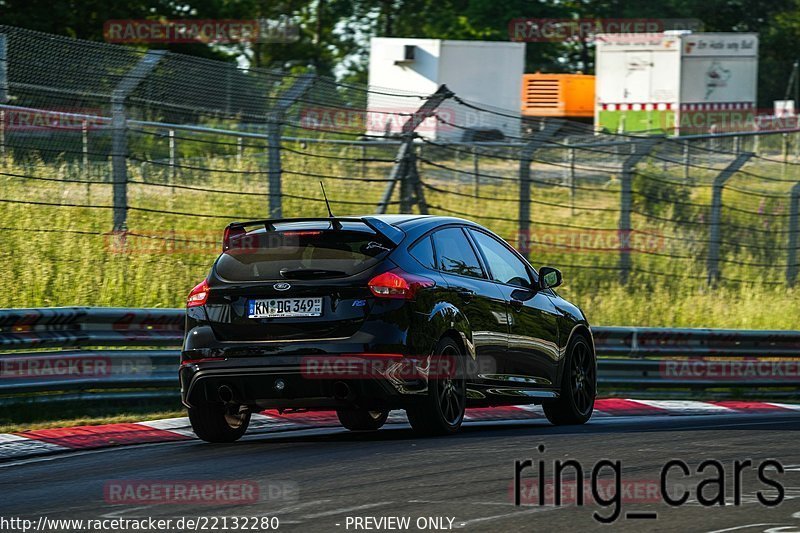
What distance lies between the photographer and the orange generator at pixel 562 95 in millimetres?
47375

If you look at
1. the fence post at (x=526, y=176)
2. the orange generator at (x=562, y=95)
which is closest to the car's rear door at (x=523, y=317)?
the fence post at (x=526, y=176)

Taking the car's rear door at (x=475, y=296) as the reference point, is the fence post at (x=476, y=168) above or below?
above

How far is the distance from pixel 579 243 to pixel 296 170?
6.05 m

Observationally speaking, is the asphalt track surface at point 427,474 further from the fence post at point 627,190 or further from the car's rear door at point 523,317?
the fence post at point 627,190

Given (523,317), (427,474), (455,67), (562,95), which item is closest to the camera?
(427,474)

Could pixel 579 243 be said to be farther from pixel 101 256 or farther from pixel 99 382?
Answer: pixel 99 382

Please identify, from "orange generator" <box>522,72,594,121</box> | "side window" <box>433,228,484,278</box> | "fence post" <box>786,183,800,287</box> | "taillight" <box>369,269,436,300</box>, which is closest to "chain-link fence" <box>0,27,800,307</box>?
"fence post" <box>786,183,800,287</box>

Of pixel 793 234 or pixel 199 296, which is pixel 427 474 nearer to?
pixel 199 296

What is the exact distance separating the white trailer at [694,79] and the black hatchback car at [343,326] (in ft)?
105

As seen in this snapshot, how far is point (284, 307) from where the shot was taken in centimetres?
918

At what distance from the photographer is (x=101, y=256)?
15070mm

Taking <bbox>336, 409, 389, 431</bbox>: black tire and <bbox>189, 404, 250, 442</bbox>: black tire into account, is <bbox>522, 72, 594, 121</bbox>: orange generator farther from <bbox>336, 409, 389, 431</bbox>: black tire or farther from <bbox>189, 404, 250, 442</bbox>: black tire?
<bbox>189, 404, 250, 442</bbox>: black tire

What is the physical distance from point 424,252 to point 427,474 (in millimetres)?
2231

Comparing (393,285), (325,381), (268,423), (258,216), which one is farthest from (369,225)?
(258,216)
